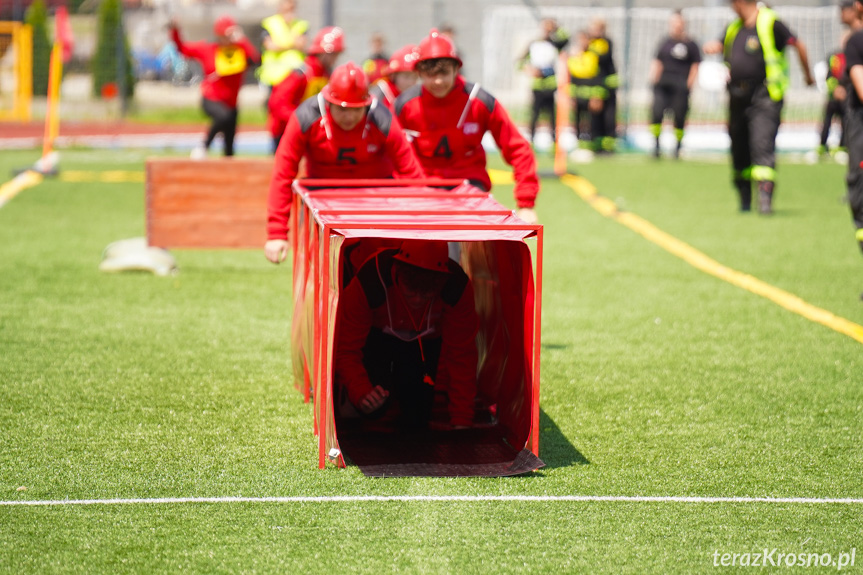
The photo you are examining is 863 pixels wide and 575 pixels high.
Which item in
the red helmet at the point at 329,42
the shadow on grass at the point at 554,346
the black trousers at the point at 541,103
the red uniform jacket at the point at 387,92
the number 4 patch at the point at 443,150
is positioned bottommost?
the shadow on grass at the point at 554,346

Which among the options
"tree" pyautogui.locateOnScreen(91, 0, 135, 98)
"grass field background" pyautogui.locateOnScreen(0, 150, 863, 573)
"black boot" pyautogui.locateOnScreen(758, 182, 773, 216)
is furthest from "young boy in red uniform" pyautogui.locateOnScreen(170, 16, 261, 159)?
"tree" pyautogui.locateOnScreen(91, 0, 135, 98)

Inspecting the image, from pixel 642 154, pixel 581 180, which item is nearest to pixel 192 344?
pixel 581 180

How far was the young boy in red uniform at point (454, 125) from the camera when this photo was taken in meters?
6.63

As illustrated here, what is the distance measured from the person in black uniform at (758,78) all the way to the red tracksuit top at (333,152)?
6.96 m

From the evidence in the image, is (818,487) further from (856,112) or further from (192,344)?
(856,112)

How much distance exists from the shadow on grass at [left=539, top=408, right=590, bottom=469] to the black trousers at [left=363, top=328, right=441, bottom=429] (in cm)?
56

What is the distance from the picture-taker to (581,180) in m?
16.8

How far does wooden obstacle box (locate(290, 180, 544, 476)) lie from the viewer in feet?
14.7

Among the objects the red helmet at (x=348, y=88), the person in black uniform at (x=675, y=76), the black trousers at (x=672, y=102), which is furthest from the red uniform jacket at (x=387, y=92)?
the black trousers at (x=672, y=102)

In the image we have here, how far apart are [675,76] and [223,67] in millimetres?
8633

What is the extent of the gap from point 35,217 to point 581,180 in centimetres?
788

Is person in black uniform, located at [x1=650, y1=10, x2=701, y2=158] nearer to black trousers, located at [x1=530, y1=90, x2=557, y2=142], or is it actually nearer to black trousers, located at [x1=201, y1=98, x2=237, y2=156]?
black trousers, located at [x1=530, y1=90, x2=557, y2=142]

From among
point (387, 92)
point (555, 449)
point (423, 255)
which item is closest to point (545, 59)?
point (387, 92)

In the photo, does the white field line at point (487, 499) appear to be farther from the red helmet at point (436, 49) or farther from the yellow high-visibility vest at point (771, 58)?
the yellow high-visibility vest at point (771, 58)
